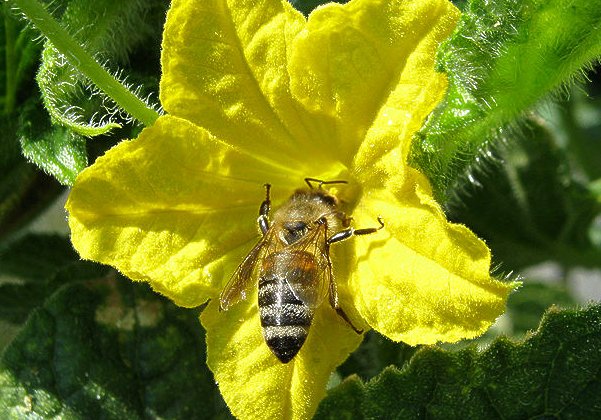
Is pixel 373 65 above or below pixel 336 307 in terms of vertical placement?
above

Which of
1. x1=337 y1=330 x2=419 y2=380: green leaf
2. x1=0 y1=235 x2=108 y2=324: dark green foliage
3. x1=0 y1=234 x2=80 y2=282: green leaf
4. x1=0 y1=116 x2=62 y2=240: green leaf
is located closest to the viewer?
x1=337 y1=330 x2=419 y2=380: green leaf

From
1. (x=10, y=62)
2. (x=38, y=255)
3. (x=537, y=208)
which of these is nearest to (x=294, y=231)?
(x=10, y=62)

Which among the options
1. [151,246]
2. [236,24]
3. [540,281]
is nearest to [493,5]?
[236,24]

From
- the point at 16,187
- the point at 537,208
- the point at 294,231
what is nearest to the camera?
the point at 294,231

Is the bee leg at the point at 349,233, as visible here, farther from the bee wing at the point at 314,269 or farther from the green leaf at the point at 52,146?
the green leaf at the point at 52,146

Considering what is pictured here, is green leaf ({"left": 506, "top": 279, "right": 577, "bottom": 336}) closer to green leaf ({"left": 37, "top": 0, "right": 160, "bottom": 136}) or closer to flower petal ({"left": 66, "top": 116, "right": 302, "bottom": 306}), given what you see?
flower petal ({"left": 66, "top": 116, "right": 302, "bottom": 306})

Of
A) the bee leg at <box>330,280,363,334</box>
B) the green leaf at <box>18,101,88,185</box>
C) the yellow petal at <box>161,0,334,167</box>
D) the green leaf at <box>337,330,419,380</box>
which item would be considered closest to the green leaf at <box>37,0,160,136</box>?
the green leaf at <box>18,101,88,185</box>

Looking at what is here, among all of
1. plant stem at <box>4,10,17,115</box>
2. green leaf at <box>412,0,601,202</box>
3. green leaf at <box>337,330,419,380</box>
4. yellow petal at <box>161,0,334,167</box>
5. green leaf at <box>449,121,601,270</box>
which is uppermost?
plant stem at <box>4,10,17,115</box>

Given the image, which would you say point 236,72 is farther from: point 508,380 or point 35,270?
point 35,270
